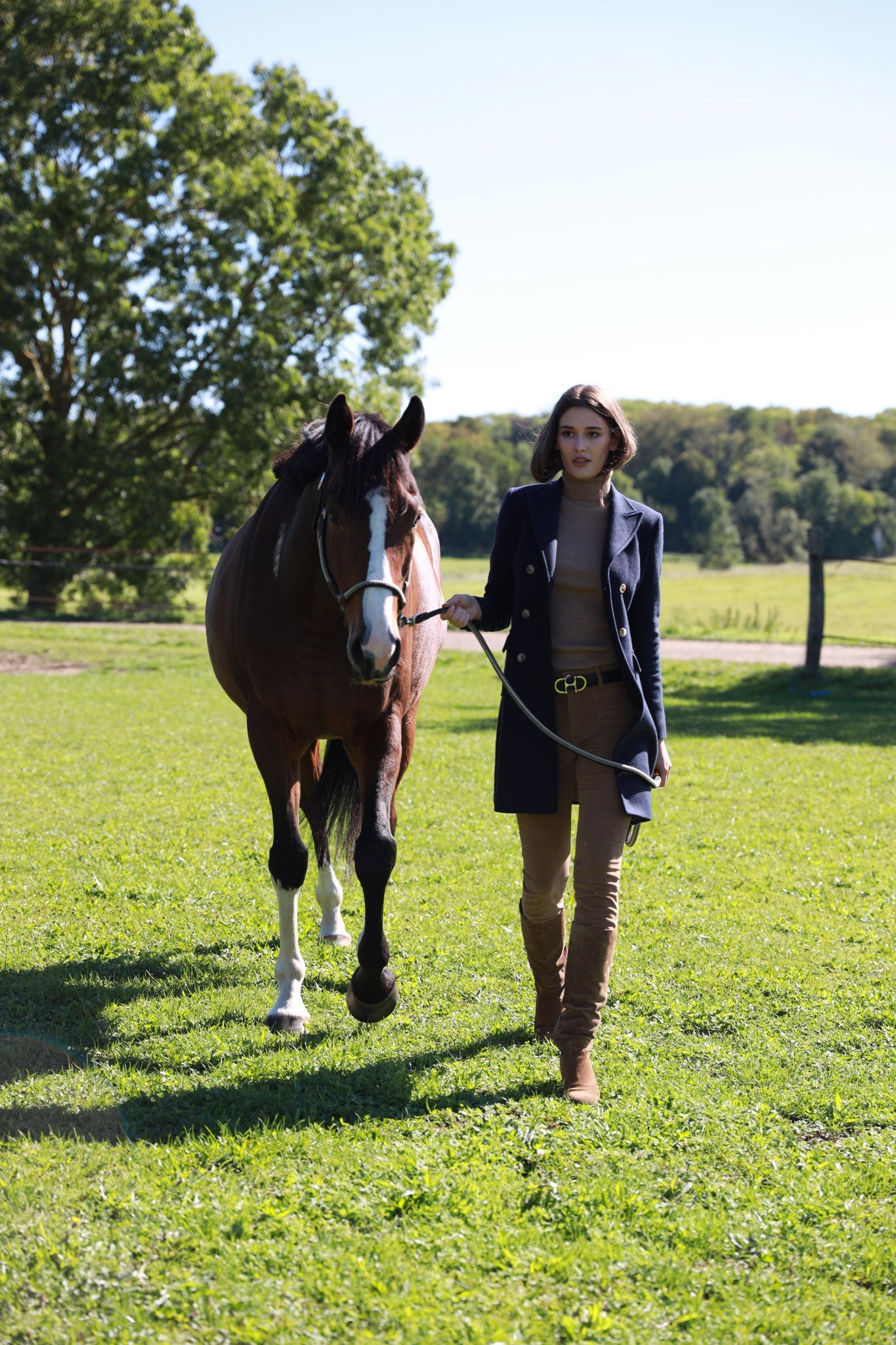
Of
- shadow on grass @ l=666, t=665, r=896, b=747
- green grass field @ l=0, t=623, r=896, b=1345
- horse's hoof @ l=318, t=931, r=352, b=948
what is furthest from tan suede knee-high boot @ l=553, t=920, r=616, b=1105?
shadow on grass @ l=666, t=665, r=896, b=747

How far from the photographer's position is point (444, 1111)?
11.5 feet

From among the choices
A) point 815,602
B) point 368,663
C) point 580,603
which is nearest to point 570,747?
point 580,603

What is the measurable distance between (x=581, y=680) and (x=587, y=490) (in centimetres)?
67

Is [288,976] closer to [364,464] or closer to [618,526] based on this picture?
[364,464]

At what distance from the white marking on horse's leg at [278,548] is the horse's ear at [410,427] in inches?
32.0

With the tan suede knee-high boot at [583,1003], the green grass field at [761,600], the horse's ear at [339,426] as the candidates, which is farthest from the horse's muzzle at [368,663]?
the green grass field at [761,600]

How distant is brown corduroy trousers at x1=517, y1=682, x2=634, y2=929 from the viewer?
3.65 metres

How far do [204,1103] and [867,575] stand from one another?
54756 mm

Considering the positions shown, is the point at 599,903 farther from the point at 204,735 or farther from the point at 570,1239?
the point at 204,735

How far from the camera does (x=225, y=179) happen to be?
2570 cm

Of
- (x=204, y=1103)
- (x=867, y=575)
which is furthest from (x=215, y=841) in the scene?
(x=867, y=575)

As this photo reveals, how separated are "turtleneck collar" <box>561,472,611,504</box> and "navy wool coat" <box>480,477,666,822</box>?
4cm

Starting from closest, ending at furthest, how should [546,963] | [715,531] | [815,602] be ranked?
[546,963], [815,602], [715,531]

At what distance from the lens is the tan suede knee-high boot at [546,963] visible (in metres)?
3.94
